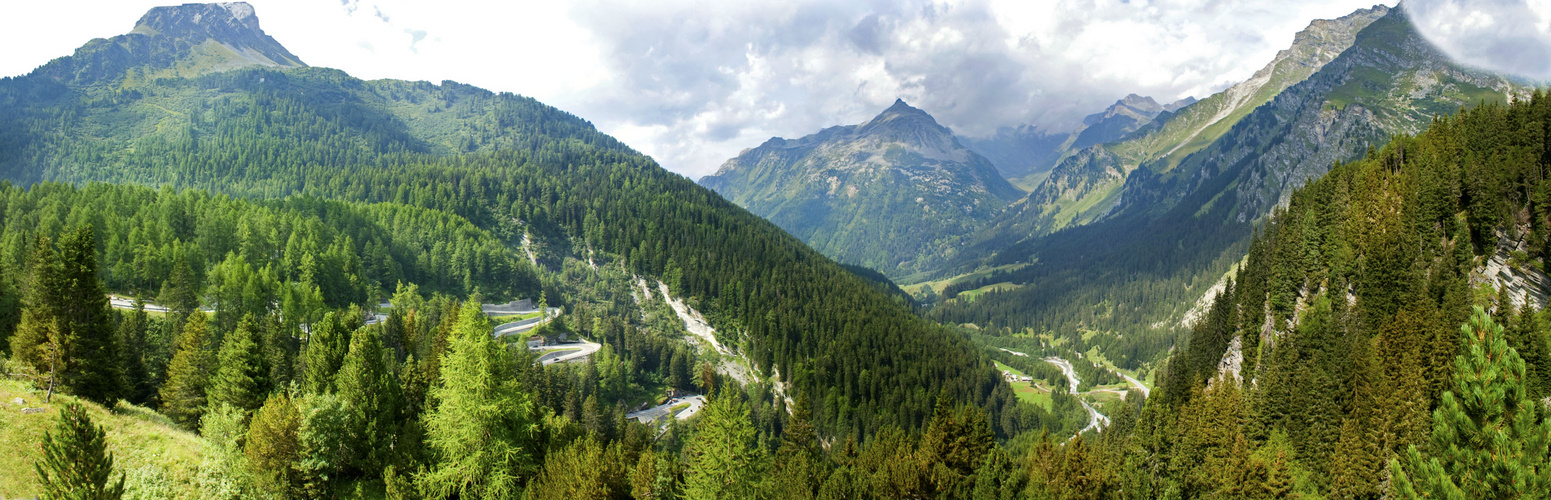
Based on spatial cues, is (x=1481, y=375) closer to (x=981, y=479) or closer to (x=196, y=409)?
(x=981, y=479)

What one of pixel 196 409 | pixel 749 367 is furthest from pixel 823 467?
pixel 749 367

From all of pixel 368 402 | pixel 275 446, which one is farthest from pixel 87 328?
pixel 275 446

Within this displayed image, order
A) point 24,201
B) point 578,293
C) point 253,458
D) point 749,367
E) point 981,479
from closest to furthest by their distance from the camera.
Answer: point 253,458
point 981,479
point 24,201
point 749,367
point 578,293

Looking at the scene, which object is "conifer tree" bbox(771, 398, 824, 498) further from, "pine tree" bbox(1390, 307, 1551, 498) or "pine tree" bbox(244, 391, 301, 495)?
"pine tree" bbox(1390, 307, 1551, 498)

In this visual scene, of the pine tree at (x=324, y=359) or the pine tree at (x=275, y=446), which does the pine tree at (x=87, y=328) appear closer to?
the pine tree at (x=324, y=359)

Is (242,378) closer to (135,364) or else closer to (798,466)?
(135,364)

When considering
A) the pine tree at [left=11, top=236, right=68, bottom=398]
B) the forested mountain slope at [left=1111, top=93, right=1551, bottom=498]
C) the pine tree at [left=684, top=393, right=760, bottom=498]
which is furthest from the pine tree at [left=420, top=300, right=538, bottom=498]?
the forested mountain slope at [left=1111, top=93, right=1551, bottom=498]
